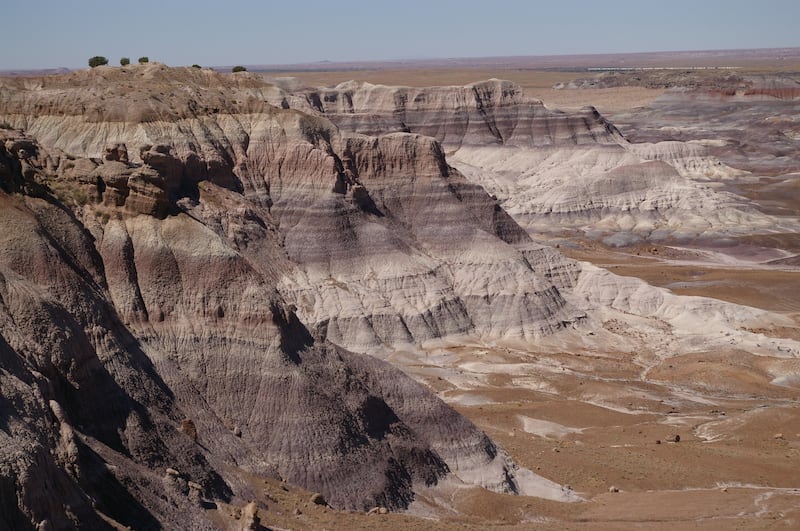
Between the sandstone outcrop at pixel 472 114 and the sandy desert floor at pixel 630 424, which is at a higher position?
the sandstone outcrop at pixel 472 114

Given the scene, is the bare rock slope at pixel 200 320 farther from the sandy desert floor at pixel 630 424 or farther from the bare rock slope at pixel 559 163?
the bare rock slope at pixel 559 163

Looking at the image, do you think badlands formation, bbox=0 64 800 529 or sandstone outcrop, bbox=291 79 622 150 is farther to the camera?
sandstone outcrop, bbox=291 79 622 150

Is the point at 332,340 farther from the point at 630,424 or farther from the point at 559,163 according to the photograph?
the point at 559,163

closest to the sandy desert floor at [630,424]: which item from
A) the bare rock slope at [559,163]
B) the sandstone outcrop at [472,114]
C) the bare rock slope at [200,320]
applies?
the bare rock slope at [200,320]

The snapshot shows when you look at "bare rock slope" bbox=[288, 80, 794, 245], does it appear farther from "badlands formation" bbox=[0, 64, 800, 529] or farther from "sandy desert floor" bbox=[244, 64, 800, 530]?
"sandy desert floor" bbox=[244, 64, 800, 530]

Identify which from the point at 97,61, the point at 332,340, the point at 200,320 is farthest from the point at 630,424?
the point at 97,61

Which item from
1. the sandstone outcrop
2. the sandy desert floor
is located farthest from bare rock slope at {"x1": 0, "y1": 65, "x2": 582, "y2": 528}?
the sandstone outcrop
